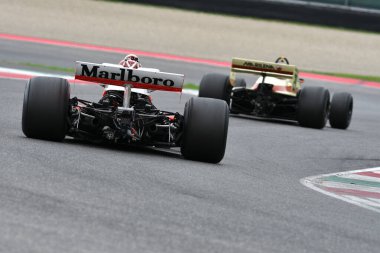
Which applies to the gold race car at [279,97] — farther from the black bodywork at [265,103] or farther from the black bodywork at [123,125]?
the black bodywork at [123,125]

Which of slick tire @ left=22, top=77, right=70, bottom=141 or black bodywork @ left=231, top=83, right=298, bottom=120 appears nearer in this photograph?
slick tire @ left=22, top=77, right=70, bottom=141

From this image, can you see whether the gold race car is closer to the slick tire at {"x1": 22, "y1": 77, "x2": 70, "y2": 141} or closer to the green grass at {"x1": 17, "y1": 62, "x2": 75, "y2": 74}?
the green grass at {"x1": 17, "y1": 62, "x2": 75, "y2": 74}

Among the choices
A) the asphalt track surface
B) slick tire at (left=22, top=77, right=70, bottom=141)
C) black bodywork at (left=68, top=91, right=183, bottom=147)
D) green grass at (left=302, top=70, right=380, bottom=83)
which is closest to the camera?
the asphalt track surface

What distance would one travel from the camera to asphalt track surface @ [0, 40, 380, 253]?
6.17 m

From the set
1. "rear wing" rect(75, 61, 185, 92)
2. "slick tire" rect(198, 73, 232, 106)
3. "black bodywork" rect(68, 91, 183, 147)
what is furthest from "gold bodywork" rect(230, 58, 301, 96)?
"rear wing" rect(75, 61, 185, 92)

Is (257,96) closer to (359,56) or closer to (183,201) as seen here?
(183,201)

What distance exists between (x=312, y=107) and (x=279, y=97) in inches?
32.6

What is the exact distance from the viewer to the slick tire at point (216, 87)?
19.1 m

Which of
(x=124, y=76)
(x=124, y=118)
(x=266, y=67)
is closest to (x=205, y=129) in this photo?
(x=124, y=118)

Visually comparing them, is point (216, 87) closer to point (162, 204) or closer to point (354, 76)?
point (162, 204)

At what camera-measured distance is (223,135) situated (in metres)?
10.7

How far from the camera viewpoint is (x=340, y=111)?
1914cm

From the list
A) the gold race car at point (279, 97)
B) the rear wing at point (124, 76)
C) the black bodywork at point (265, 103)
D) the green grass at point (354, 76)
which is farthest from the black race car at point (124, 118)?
the green grass at point (354, 76)

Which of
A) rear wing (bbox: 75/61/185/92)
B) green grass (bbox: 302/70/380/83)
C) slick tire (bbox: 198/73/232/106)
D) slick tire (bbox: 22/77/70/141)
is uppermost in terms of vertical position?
rear wing (bbox: 75/61/185/92)
